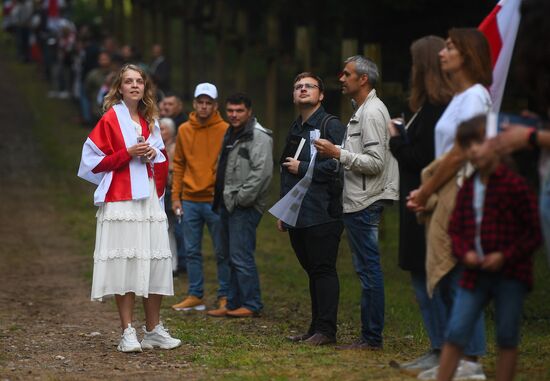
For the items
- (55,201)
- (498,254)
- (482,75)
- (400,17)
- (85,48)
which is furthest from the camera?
(85,48)

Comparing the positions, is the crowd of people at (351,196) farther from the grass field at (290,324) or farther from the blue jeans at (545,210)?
the grass field at (290,324)

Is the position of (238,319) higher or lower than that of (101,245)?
lower

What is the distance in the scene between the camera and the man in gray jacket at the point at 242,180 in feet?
36.6

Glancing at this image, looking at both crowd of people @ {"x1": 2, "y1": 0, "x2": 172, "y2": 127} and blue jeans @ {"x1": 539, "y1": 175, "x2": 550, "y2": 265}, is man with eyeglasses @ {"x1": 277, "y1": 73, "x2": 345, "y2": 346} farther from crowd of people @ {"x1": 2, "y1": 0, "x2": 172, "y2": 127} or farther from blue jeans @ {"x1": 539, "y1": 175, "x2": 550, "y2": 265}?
crowd of people @ {"x1": 2, "y1": 0, "x2": 172, "y2": 127}

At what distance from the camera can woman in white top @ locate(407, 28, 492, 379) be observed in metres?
7.23

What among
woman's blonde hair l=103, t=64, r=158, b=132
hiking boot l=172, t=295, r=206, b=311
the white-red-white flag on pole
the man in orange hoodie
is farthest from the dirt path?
the white-red-white flag on pole

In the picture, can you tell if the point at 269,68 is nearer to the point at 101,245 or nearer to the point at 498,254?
the point at 101,245

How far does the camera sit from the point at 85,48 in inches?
1074

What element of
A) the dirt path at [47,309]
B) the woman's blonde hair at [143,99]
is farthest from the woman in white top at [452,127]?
the woman's blonde hair at [143,99]

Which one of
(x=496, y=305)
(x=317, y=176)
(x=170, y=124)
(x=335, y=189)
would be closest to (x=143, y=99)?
(x=317, y=176)

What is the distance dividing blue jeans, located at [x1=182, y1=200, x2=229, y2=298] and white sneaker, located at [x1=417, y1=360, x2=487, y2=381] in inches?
177

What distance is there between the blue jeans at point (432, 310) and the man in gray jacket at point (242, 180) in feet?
11.4

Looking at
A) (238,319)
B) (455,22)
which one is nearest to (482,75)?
(238,319)

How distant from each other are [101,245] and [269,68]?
11.6 meters
